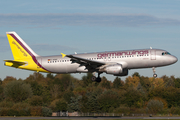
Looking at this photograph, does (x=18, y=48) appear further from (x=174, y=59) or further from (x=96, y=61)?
(x=174, y=59)

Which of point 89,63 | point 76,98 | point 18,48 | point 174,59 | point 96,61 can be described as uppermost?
point 18,48

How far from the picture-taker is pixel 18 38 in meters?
64.2

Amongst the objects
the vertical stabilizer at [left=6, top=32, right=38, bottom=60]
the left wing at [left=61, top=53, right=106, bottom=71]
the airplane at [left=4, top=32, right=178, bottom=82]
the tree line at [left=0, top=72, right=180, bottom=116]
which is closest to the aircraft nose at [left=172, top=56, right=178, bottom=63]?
the airplane at [left=4, top=32, right=178, bottom=82]

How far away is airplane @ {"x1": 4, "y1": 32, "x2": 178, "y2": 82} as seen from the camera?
53.6 metres

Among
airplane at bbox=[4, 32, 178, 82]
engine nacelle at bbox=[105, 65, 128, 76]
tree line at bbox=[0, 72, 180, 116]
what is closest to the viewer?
engine nacelle at bbox=[105, 65, 128, 76]

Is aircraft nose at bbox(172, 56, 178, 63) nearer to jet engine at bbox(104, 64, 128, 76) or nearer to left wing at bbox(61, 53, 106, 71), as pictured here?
jet engine at bbox(104, 64, 128, 76)

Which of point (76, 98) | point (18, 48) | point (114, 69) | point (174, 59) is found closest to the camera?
point (114, 69)

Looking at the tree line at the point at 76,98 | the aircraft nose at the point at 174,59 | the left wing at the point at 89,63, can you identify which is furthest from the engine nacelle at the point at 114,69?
the tree line at the point at 76,98

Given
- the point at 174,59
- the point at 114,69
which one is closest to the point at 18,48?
the point at 114,69

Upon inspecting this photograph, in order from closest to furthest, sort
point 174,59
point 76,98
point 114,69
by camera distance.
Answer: point 114,69 → point 174,59 → point 76,98

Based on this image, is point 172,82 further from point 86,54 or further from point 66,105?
point 86,54

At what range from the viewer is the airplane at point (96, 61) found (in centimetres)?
5362

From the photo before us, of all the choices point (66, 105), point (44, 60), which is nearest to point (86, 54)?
point (44, 60)

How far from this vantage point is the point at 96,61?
53875 mm
